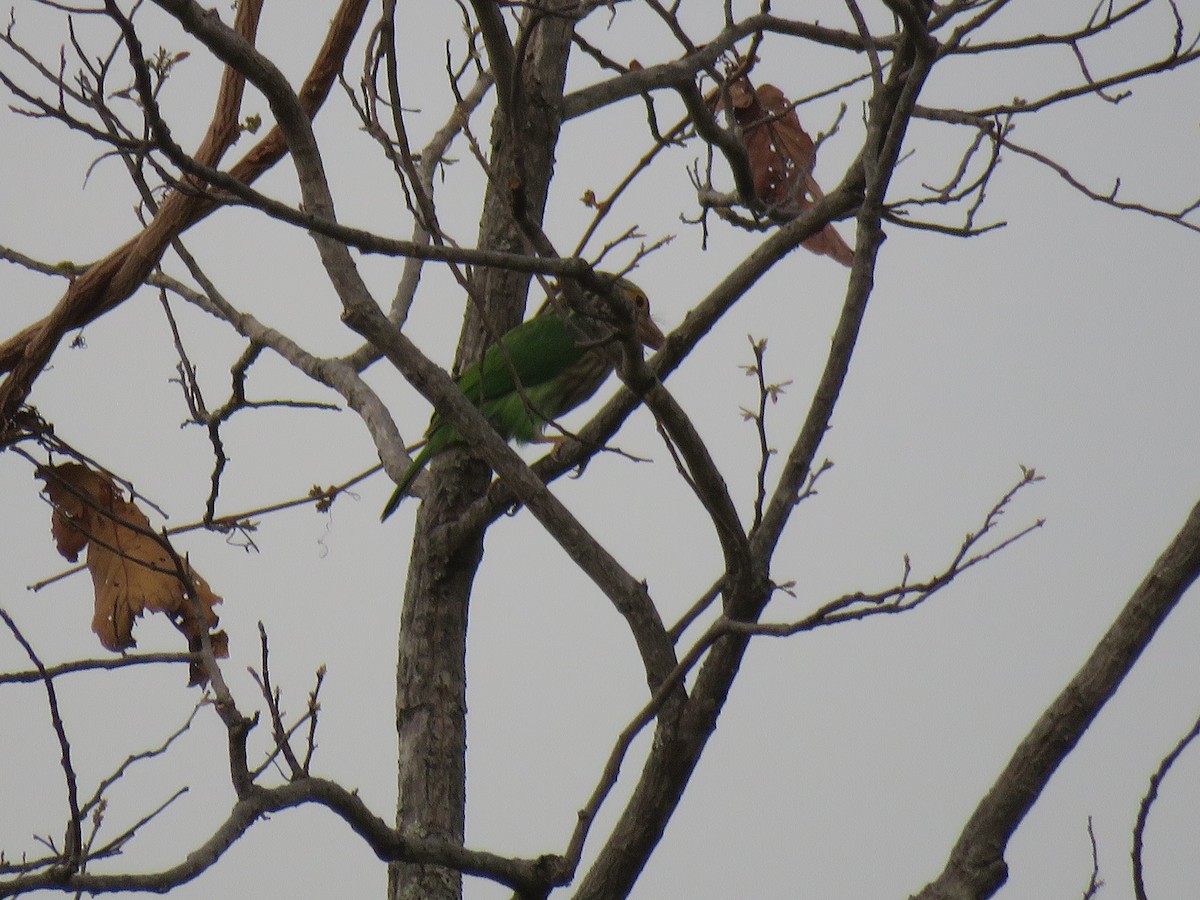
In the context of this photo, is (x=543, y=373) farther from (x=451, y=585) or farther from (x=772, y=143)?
(x=451, y=585)

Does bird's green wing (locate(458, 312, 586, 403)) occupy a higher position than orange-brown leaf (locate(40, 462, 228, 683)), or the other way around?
bird's green wing (locate(458, 312, 586, 403))

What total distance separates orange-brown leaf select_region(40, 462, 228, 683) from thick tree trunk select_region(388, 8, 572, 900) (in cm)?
49

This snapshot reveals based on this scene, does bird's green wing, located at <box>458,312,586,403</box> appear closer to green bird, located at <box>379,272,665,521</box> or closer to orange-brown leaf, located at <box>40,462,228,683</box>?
green bird, located at <box>379,272,665,521</box>

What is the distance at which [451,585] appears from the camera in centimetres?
310

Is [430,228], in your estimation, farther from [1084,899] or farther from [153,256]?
[1084,899]

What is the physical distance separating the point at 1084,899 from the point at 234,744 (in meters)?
1.37

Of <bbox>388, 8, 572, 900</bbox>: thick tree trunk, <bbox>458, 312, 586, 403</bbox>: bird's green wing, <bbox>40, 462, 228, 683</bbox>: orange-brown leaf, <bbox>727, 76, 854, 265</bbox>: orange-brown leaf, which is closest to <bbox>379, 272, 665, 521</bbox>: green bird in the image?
<bbox>458, 312, 586, 403</bbox>: bird's green wing

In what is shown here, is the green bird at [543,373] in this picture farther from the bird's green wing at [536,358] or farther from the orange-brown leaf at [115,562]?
the orange-brown leaf at [115,562]

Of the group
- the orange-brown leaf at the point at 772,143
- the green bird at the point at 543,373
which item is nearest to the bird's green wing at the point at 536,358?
the green bird at the point at 543,373

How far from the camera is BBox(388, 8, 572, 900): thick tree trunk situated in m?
2.85

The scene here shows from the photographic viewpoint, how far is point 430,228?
6.56 feet

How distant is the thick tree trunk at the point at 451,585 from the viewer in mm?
2852

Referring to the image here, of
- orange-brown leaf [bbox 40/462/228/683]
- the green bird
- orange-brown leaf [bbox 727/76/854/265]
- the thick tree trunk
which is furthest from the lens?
the green bird

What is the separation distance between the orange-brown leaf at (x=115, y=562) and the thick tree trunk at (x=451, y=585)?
485 millimetres
